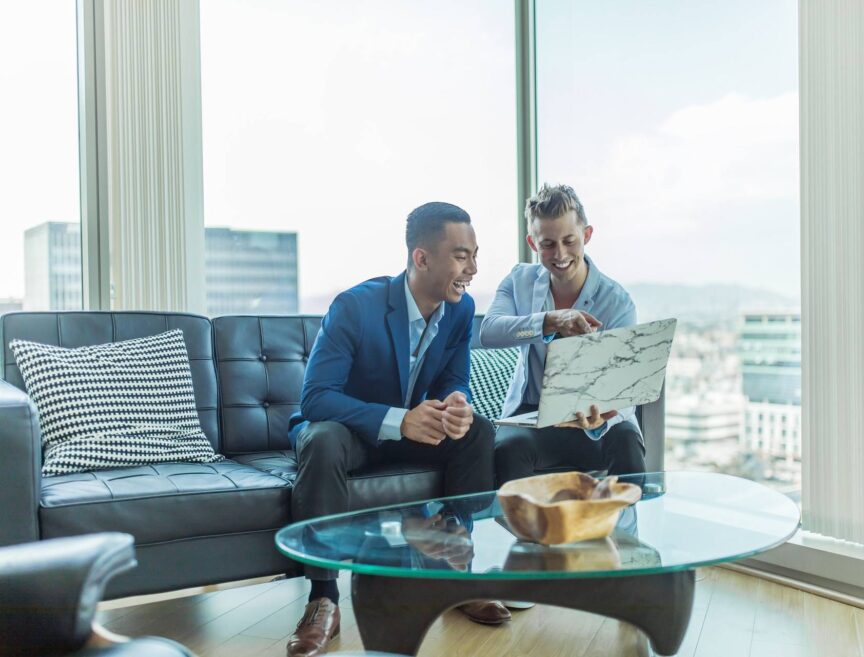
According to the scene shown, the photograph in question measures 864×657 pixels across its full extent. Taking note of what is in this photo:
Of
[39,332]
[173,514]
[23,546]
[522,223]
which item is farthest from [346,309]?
[522,223]

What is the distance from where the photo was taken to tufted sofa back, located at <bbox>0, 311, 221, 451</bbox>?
241 centimetres

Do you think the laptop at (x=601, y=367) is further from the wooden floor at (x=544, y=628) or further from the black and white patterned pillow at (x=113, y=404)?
the black and white patterned pillow at (x=113, y=404)

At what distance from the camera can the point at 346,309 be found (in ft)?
7.63

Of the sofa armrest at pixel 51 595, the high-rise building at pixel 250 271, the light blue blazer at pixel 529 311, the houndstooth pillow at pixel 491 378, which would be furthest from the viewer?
the high-rise building at pixel 250 271

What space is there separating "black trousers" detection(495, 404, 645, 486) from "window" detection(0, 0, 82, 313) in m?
1.69

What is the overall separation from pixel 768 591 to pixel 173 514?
Result: 173 cm

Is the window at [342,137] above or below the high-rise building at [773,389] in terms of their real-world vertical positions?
above

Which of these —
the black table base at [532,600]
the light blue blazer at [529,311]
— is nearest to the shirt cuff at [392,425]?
the light blue blazer at [529,311]

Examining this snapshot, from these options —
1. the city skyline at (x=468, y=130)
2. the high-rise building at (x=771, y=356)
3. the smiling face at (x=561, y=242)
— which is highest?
the city skyline at (x=468, y=130)

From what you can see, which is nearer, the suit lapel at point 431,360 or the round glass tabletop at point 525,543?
the round glass tabletop at point 525,543

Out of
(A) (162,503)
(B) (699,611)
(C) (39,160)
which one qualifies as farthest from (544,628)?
(C) (39,160)

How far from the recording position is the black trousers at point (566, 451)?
7.64 feet

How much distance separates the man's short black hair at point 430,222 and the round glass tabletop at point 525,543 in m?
0.85

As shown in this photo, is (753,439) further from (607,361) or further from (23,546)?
(23,546)
